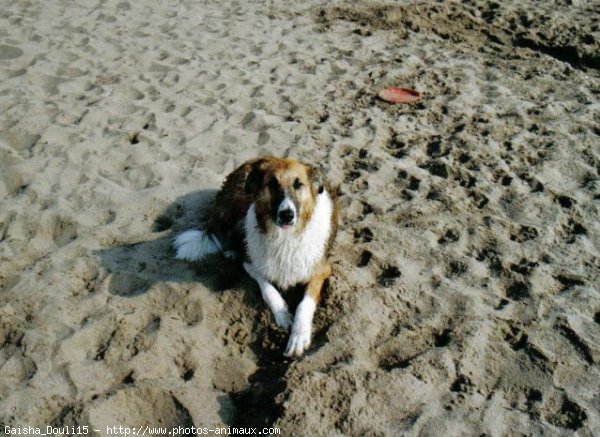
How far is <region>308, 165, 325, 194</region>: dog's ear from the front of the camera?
418 cm

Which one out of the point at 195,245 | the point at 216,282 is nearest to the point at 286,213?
the point at 216,282

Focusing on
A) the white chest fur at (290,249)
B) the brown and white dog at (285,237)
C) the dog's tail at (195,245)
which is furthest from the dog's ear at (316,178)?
the dog's tail at (195,245)

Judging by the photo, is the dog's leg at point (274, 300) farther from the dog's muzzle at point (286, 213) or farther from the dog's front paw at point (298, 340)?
the dog's muzzle at point (286, 213)

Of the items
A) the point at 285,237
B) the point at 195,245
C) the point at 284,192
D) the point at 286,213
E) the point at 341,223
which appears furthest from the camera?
the point at 341,223

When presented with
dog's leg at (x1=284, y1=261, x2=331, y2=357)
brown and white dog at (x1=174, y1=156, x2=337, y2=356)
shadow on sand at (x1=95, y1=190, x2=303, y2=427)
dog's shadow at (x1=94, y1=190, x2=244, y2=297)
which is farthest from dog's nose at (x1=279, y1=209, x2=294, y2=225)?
dog's shadow at (x1=94, y1=190, x2=244, y2=297)

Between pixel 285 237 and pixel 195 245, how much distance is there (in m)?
1.02

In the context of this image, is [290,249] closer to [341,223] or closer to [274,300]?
[274,300]

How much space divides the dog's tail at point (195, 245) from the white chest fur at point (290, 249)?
547mm

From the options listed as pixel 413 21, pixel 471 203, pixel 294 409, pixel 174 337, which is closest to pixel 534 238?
pixel 471 203

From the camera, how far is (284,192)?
3.95 metres

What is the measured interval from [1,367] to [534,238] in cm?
469

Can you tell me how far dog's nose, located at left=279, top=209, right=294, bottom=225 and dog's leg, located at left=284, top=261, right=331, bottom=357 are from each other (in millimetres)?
728

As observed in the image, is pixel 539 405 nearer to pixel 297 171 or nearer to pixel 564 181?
pixel 297 171

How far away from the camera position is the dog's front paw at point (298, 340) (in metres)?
3.95
